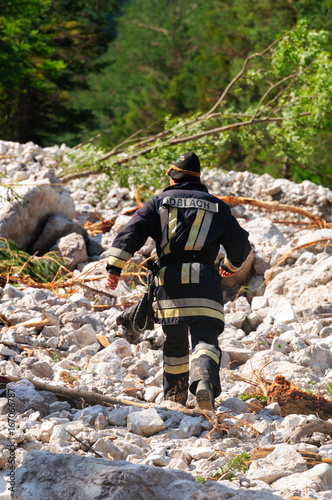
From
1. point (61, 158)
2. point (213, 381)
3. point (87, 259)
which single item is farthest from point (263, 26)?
point (213, 381)

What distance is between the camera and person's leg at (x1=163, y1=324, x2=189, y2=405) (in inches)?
145

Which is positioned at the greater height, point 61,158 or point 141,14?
point 141,14

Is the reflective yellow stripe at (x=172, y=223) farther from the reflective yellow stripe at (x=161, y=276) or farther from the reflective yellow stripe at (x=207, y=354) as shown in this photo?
the reflective yellow stripe at (x=207, y=354)

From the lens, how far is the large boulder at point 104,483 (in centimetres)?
226

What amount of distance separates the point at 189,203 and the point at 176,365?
936mm

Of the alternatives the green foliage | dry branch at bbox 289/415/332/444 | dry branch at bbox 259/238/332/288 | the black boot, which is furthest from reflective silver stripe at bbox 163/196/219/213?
dry branch at bbox 259/238/332/288

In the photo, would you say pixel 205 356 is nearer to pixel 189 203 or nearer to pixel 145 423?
pixel 145 423

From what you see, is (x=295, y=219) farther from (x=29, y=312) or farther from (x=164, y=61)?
(x=164, y=61)

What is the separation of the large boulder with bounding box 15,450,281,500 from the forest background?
6423 mm

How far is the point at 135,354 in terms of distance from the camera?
4637 millimetres

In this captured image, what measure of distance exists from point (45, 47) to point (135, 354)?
38.6ft

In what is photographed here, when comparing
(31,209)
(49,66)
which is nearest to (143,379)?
(31,209)

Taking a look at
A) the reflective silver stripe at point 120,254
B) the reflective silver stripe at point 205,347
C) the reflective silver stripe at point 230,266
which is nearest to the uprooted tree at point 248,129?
the reflective silver stripe at point 230,266

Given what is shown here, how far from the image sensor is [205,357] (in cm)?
348
